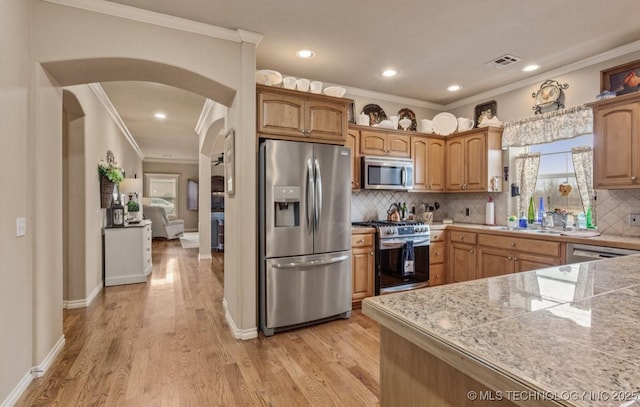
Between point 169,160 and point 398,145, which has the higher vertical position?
point 169,160

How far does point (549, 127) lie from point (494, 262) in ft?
5.58

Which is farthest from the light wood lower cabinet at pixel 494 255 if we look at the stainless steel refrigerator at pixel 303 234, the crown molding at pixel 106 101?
the crown molding at pixel 106 101

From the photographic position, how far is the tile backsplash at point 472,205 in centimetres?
315

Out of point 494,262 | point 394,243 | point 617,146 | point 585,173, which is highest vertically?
point 617,146

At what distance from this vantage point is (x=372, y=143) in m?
4.13

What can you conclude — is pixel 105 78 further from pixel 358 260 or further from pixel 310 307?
pixel 358 260

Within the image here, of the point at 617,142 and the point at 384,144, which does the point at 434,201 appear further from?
the point at 617,142

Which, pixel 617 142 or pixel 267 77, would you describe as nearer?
pixel 617 142

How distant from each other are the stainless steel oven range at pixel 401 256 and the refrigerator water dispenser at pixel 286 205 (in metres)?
1.15

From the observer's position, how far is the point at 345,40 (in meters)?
3.03

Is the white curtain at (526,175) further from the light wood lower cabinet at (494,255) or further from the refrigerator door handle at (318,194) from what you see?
the refrigerator door handle at (318,194)

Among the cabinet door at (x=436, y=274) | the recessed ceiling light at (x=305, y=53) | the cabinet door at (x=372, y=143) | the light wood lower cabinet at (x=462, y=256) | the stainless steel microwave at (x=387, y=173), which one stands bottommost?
the cabinet door at (x=436, y=274)

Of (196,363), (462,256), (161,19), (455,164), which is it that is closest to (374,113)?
(455,164)

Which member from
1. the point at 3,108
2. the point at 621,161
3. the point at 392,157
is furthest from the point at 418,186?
the point at 3,108
